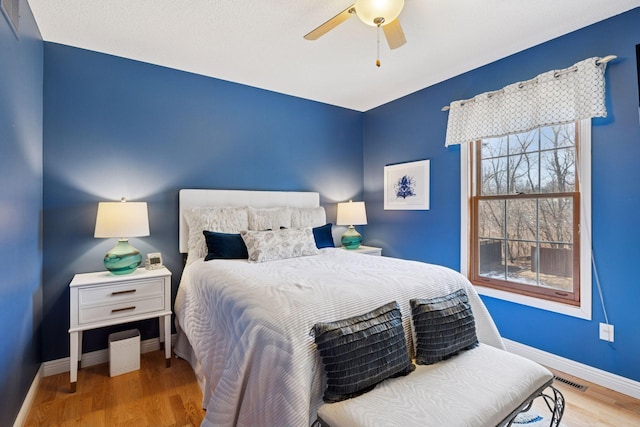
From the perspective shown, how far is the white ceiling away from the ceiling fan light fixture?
315 millimetres

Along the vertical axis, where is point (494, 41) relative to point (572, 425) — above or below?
above

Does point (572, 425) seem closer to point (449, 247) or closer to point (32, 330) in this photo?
point (449, 247)

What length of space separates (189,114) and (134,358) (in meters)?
2.18

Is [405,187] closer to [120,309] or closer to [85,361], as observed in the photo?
[120,309]

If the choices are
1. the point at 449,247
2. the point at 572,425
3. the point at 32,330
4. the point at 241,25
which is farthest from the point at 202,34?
the point at 572,425

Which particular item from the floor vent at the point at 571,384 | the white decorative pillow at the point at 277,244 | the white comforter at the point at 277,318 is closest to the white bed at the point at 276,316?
the white comforter at the point at 277,318

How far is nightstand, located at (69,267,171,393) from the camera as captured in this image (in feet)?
7.14

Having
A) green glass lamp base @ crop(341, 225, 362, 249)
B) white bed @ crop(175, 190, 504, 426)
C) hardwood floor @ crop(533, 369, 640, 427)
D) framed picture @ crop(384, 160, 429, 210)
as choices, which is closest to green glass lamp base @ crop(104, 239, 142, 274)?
white bed @ crop(175, 190, 504, 426)

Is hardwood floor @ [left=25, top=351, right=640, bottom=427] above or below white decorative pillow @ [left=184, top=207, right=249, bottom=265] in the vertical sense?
below

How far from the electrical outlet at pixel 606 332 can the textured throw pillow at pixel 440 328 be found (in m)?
1.21

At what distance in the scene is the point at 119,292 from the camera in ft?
7.64

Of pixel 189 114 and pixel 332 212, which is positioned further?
pixel 332 212

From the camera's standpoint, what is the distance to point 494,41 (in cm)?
250

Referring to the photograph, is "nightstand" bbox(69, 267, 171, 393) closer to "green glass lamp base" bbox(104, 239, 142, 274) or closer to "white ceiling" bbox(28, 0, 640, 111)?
"green glass lamp base" bbox(104, 239, 142, 274)
